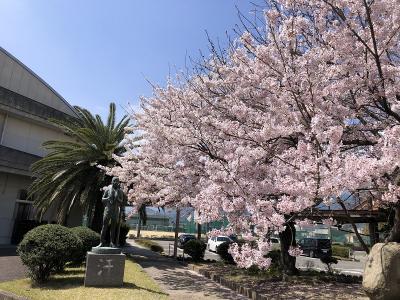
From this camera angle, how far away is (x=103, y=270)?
32.1 ft

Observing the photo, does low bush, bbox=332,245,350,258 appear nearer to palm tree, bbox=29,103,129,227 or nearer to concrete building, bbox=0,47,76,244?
palm tree, bbox=29,103,129,227

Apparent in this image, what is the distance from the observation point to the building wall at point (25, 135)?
2203 centimetres

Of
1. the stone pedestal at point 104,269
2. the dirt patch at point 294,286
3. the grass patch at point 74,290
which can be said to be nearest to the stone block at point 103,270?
the stone pedestal at point 104,269

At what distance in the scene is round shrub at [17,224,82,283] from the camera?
946 cm

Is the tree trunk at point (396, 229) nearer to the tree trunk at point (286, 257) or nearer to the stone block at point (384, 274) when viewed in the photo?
the stone block at point (384, 274)

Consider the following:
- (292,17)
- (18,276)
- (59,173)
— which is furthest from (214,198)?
(59,173)

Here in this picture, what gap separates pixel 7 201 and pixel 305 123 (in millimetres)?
19254

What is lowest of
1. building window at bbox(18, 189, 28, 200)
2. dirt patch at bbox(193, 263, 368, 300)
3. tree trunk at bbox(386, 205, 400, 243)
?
dirt patch at bbox(193, 263, 368, 300)

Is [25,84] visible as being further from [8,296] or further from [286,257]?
[286,257]

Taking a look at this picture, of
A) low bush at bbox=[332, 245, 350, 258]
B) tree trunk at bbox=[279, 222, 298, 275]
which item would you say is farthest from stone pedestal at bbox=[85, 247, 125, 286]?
low bush at bbox=[332, 245, 350, 258]

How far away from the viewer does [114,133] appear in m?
19.9

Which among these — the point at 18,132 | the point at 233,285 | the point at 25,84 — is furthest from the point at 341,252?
the point at 25,84

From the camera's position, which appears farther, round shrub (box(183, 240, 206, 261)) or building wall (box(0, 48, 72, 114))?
building wall (box(0, 48, 72, 114))

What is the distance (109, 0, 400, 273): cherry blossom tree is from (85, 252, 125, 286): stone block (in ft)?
10.1
